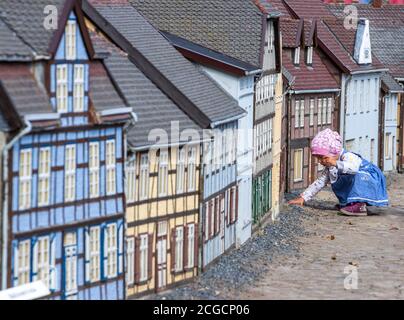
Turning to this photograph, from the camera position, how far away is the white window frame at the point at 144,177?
130ft

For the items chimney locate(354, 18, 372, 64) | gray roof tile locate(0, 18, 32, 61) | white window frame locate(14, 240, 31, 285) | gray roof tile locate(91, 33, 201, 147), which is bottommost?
white window frame locate(14, 240, 31, 285)

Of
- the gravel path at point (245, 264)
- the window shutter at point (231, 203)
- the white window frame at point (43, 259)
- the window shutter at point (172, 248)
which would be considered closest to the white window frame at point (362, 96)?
the gravel path at point (245, 264)

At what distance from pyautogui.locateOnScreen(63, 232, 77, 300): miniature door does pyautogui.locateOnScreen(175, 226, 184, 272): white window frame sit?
616cm

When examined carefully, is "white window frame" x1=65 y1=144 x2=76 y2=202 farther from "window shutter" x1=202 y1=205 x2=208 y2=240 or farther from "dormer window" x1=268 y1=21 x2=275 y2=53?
"dormer window" x1=268 y1=21 x2=275 y2=53

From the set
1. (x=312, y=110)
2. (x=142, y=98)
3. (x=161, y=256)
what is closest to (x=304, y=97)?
(x=312, y=110)

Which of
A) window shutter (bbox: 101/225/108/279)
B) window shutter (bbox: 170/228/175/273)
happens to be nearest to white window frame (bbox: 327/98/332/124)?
window shutter (bbox: 170/228/175/273)

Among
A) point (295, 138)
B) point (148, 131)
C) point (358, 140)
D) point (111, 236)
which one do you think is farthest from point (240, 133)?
point (358, 140)

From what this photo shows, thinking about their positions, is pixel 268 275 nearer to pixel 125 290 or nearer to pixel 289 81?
pixel 125 290

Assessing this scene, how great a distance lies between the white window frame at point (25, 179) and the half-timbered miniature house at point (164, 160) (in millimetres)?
4603

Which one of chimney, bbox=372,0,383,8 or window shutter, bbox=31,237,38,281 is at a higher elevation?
chimney, bbox=372,0,383,8

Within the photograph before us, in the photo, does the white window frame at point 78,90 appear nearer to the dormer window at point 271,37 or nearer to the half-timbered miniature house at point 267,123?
the half-timbered miniature house at point 267,123

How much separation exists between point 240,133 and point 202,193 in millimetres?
7782

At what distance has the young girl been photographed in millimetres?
64562

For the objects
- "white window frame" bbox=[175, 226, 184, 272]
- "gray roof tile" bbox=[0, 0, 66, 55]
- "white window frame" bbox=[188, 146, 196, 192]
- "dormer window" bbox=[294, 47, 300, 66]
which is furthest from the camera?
"dormer window" bbox=[294, 47, 300, 66]
